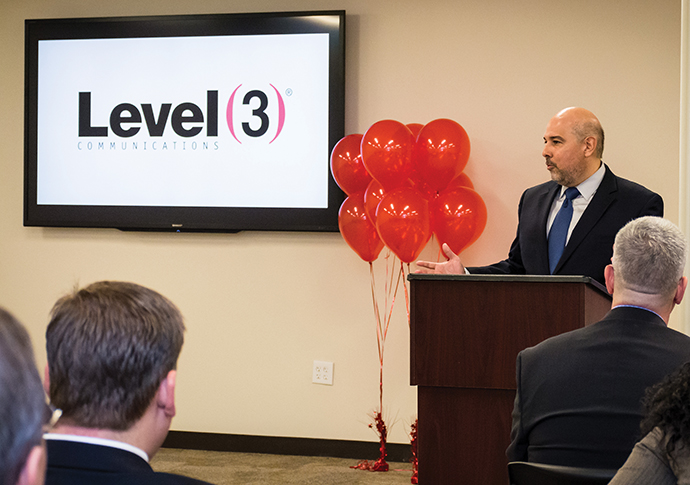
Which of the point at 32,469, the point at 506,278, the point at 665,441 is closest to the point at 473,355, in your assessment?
the point at 506,278

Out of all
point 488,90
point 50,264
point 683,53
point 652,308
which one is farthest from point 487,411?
point 50,264

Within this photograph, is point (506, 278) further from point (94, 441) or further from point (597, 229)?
point (94, 441)

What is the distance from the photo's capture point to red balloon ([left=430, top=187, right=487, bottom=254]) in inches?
134

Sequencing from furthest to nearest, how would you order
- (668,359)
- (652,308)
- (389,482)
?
(389,482)
(652,308)
(668,359)

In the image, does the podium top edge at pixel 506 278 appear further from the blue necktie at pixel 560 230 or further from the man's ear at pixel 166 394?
the man's ear at pixel 166 394

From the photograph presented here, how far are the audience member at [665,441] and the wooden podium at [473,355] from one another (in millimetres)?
966

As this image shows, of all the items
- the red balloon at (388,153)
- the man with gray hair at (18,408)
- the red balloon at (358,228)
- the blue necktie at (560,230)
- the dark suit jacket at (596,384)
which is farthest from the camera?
the red balloon at (358,228)

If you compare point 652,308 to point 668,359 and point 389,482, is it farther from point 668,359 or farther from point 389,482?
point 389,482

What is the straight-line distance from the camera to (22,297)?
436 cm

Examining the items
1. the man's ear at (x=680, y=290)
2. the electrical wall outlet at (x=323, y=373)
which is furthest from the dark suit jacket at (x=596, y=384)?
the electrical wall outlet at (x=323, y=373)

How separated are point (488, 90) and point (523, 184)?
1.93ft

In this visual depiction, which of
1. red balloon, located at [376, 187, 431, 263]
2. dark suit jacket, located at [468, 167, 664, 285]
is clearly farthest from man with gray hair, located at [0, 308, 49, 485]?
red balloon, located at [376, 187, 431, 263]

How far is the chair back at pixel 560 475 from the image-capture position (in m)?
1.22

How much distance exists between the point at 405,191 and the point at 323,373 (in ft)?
4.39
